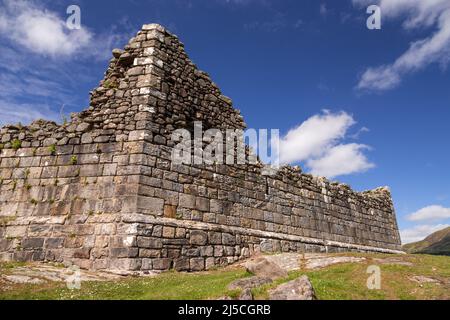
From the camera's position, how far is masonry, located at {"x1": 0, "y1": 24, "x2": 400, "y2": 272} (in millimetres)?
10109

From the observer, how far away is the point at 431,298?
680cm

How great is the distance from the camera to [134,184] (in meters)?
10.4

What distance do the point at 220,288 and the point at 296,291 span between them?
192cm

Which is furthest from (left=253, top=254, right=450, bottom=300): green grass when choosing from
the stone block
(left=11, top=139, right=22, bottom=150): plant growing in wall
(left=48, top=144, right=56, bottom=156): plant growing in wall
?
(left=11, top=139, right=22, bottom=150): plant growing in wall

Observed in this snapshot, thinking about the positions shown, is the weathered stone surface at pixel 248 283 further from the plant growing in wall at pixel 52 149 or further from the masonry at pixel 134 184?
the plant growing in wall at pixel 52 149

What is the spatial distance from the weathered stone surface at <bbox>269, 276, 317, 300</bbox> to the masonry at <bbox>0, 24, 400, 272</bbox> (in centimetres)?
480

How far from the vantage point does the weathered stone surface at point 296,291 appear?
5773 mm

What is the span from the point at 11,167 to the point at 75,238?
150 inches

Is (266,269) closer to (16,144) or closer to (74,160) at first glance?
(74,160)

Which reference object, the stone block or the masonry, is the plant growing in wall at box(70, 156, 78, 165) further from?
the stone block

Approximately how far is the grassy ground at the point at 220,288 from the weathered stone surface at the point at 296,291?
1.20 feet
